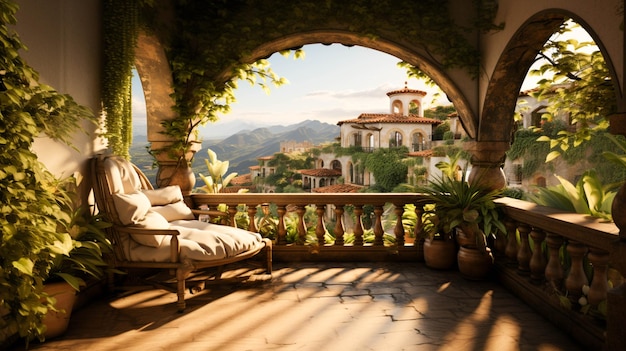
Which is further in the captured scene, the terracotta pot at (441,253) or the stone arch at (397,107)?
the stone arch at (397,107)

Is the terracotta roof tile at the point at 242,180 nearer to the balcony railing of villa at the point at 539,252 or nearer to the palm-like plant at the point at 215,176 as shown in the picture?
the palm-like plant at the point at 215,176

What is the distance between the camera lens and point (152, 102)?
181 inches

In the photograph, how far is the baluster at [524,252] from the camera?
346 cm

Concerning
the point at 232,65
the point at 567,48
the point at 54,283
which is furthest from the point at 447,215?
the point at 54,283

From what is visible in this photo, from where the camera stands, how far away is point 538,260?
128 inches

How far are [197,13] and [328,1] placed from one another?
1486 mm

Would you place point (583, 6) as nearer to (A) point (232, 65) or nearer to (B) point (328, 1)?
(B) point (328, 1)

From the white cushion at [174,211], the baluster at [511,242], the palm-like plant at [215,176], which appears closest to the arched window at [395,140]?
the palm-like plant at [215,176]

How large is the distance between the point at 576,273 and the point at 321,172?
116 ft

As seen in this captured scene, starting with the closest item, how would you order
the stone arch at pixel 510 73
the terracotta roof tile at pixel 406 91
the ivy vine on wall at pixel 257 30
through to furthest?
the stone arch at pixel 510 73 → the ivy vine on wall at pixel 257 30 → the terracotta roof tile at pixel 406 91

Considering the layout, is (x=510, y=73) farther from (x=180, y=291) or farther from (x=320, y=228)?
(x=180, y=291)

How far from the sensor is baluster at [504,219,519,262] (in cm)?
375

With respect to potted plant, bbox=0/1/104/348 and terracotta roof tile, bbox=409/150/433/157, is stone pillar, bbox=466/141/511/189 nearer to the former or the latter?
potted plant, bbox=0/1/104/348

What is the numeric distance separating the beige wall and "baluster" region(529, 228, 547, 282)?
3340 millimetres
